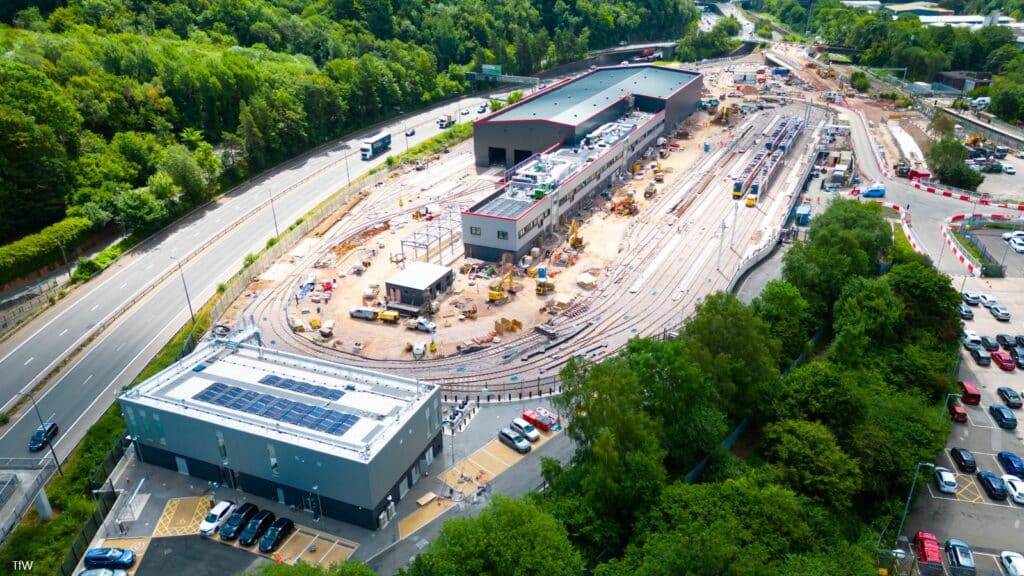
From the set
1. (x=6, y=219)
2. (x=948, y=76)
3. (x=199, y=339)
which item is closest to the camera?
(x=199, y=339)

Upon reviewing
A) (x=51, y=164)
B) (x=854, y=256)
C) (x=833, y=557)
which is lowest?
(x=833, y=557)

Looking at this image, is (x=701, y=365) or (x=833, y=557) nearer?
(x=833, y=557)

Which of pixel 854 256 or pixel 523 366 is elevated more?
pixel 854 256

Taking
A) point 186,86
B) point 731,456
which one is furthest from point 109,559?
point 186,86

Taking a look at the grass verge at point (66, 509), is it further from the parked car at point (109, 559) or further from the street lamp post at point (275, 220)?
the street lamp post at point (275, 220)

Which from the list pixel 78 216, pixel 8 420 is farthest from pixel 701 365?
pixel 78 216

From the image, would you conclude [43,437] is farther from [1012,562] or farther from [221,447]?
[1012,562]

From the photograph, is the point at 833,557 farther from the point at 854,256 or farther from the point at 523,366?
the point at 854,256
